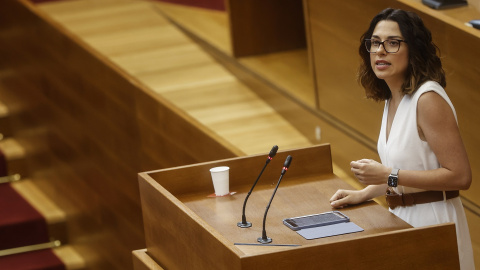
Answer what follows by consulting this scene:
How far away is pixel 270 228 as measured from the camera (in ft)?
4.74

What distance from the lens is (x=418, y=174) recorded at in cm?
137

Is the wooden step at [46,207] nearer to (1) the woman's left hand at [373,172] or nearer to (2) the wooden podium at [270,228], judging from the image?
(2) the wooden podium at [270,228]

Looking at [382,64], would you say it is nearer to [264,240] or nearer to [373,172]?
[373,172]

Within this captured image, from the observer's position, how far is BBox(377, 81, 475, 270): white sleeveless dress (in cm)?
138

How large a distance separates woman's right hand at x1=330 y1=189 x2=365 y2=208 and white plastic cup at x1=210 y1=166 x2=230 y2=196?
0.20m

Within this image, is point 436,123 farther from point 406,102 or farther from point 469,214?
point 469,214

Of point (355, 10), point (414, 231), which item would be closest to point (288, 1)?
point (355, 10)

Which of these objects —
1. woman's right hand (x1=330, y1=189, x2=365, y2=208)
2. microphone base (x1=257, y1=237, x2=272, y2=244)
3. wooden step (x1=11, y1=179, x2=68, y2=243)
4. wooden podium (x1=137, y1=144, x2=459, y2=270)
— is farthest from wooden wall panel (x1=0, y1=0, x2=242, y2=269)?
microphone base (x1=257, y1=237, x2=272, y2=244)

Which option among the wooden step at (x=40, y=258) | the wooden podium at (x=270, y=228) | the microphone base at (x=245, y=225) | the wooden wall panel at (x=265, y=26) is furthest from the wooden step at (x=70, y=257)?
the microphone base at (x=245, y=225)

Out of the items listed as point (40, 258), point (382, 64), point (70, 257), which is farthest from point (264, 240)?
point (70, 257)

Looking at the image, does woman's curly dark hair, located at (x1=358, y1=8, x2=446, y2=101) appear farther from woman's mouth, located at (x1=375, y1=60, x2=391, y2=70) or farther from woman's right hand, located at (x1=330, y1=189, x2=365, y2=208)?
woman's right hand, located at (x1=330, y1=189, x2=365, y2=208)

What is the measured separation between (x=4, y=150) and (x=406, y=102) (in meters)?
2.30

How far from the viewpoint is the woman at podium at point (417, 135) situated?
1353 mm

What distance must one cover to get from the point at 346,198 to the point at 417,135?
7.1 inches
